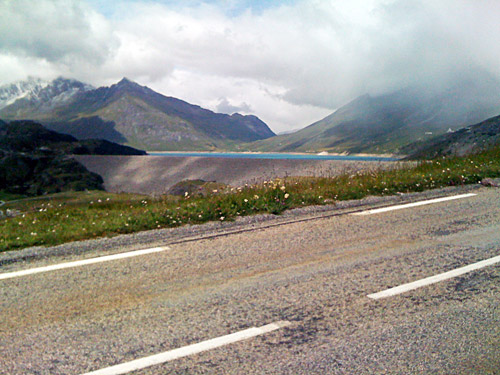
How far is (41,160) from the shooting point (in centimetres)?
11606

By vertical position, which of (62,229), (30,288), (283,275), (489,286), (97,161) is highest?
(97,161)

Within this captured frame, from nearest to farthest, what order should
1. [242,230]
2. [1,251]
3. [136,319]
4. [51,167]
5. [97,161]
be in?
[136,319] < [1,251] < [242,230] < [97,161] < [51,167]

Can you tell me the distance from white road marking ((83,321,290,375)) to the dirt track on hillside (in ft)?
120

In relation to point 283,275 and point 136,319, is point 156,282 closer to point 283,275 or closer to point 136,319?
point 136,319

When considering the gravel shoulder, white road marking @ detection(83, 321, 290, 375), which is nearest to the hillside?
the gravel shoulder

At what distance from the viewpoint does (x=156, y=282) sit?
18.2 ft

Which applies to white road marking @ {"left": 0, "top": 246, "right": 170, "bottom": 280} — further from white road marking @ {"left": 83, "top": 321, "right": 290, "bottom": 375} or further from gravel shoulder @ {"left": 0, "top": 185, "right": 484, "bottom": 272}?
white road marking @ {"left": 83, "top": 321, "right": 290, "bottom": 375}

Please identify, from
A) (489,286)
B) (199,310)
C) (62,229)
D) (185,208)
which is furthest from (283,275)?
(62,229)

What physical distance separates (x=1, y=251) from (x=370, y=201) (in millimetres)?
8093

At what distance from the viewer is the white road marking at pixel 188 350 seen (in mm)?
3523

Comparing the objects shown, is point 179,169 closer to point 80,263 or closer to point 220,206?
point 220,206

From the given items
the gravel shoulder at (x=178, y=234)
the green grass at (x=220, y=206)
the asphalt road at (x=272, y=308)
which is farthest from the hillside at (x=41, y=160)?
the asphalt road at (x=272, y=308)

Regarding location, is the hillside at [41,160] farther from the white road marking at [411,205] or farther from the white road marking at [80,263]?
the white road marking at [80,263]

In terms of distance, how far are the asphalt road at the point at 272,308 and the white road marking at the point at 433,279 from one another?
0.10 metres
